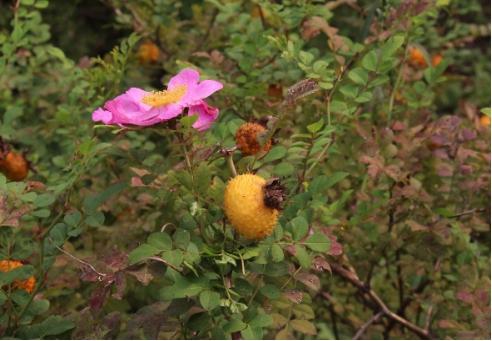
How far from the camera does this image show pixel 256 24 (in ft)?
5.51

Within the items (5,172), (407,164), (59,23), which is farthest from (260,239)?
(59,23)

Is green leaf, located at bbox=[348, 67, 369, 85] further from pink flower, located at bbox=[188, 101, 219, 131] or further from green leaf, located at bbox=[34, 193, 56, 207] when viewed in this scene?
green leaf, located at bbox=[34, 193, 56, 207]

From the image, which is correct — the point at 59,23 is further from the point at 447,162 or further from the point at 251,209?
the point at 251,209

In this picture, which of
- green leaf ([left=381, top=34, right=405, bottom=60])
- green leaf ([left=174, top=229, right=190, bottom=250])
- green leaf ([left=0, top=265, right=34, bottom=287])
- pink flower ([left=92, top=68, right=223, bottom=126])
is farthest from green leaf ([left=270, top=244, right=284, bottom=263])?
green leaf ([left=381, top=34, right=405, bottom=60])

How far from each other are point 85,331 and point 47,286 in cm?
31

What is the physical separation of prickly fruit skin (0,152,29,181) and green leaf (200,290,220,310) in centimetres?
73

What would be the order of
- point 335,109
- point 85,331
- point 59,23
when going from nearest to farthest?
point 85,331 < point 335,109 < point 59,23

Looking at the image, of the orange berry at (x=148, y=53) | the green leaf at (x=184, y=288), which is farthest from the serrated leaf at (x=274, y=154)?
the orange berry at (x=148, y=53)

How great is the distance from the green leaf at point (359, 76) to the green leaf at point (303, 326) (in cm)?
44

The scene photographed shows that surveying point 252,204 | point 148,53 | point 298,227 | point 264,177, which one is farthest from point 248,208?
point 148,53

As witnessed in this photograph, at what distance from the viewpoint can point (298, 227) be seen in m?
1.15

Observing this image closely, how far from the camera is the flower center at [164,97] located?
3.61 feet

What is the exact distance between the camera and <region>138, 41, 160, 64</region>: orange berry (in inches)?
89.4

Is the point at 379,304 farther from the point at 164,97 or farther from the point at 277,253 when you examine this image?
the point at 164,97
